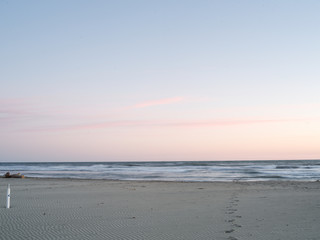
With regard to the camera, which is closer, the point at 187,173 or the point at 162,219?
the point at 162,219

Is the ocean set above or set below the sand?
below

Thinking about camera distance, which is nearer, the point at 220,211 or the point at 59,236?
the point at 59,236

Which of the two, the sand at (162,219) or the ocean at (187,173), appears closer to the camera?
the sand at (162,219)

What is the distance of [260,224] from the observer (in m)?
7.98

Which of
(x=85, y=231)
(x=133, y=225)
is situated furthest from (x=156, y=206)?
(x=85, y=231)

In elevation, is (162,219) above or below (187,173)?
above

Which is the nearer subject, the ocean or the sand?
the sand

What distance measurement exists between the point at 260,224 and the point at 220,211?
2068 mm

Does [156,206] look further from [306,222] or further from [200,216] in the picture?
[306,222]

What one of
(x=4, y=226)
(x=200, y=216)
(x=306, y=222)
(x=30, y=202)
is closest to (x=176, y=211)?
(x=200, y=216)

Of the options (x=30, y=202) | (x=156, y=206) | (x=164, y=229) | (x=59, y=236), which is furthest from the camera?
(x=30, y=202)

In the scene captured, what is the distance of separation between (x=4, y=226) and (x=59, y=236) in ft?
6.16

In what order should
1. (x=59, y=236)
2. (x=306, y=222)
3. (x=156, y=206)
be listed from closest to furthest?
(x=59, y=236) < (x=306, y=222) < (x=156, y=206)

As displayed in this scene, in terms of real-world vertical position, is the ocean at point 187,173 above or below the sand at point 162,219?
below
